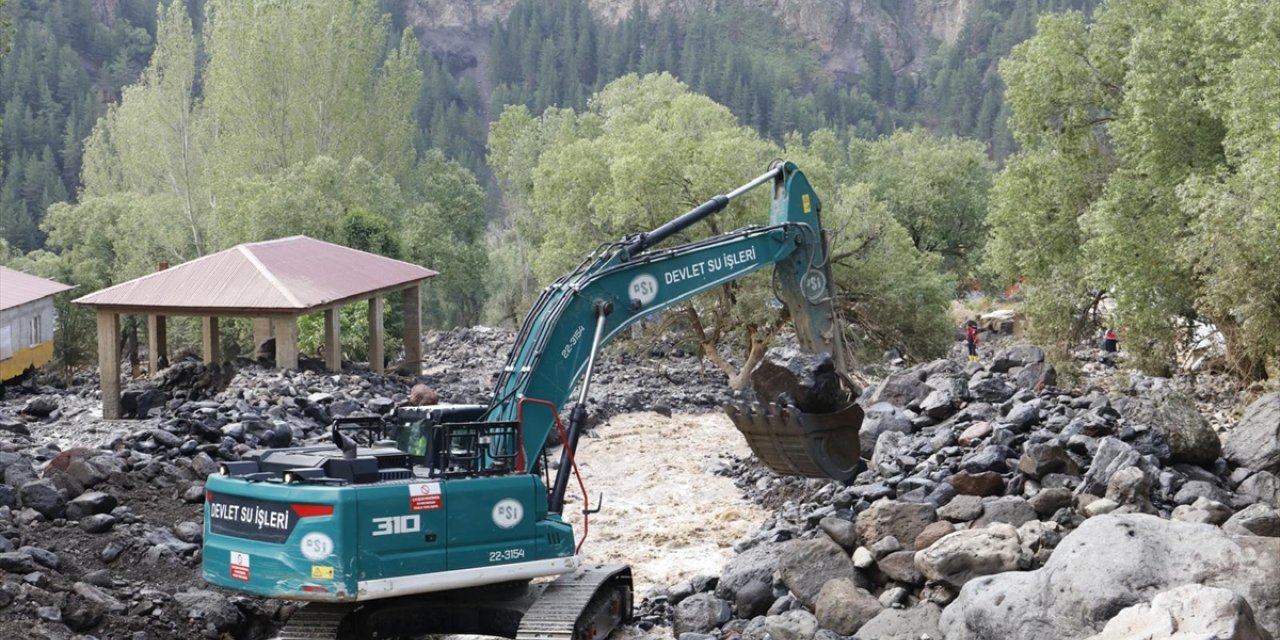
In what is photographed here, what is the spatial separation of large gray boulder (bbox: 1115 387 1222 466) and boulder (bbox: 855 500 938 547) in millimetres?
2486

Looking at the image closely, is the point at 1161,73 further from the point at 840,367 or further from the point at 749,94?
the point at 749,94

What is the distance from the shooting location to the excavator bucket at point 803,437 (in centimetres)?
1420

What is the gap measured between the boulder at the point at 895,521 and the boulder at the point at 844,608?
89cm

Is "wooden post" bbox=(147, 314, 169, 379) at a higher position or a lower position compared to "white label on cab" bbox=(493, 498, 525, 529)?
lower

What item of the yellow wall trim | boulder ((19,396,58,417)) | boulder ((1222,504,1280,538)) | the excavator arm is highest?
the excavator arm

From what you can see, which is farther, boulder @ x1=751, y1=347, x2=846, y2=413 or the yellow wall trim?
the yellow wall trim

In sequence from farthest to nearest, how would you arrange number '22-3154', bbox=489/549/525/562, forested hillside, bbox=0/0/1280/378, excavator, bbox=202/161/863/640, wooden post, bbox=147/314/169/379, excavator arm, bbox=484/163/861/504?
wooden post, bbox=147/314/169/379
forested hillside, bbox=0/0/1280/378
excavator arm, bbox=484/163/861/504
number '22-3154', bbox=489/549/525/562
excavator, bbox=202/161/863/640

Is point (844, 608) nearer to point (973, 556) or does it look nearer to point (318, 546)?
point (973, 556)

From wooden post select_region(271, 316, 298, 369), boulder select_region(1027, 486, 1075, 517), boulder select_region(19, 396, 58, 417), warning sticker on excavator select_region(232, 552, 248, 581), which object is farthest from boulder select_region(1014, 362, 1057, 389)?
boulder select_region(19, 396, 58, 417)

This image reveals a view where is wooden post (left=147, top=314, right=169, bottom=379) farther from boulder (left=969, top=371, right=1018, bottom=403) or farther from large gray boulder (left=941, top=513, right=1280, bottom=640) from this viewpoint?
large gray boulder (left=941, top=513, right=1280, bottom=640)

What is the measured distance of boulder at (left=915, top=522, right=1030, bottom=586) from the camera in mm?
11086

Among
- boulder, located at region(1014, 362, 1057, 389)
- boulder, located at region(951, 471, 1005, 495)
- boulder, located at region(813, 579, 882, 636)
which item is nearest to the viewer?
boulder, located at region(813, 579, 882, 636)

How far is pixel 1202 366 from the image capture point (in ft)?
76.9

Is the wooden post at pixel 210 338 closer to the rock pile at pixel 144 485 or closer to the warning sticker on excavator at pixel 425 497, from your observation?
the rock pile at pixel 144 485
